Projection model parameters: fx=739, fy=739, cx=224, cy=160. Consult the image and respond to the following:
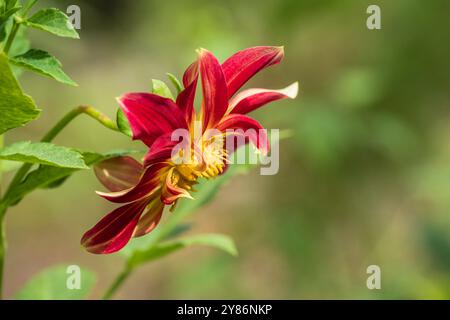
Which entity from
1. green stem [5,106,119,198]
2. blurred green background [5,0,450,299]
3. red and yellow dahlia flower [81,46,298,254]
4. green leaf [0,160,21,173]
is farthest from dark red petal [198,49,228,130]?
blurred green background [5,0,450,299]

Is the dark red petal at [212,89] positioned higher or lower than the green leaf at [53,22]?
lower

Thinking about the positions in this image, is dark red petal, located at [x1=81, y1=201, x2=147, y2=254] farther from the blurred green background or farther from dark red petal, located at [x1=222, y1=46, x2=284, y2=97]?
the blurred green background

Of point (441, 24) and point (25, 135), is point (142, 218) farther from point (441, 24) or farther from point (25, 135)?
point (25, 135)

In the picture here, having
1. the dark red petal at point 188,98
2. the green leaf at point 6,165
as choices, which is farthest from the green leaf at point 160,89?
the green leaf at point 6,165

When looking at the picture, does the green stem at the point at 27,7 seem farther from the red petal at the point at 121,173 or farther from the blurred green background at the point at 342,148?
the blurred green background at the point at 342,148

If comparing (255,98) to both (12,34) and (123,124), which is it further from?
(12,34)
